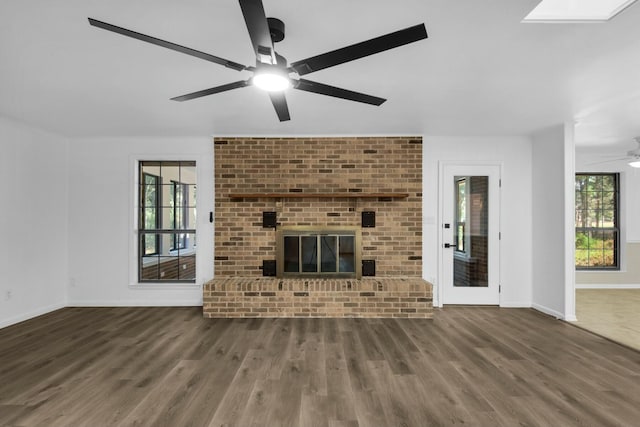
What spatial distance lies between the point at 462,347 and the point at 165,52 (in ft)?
11.7

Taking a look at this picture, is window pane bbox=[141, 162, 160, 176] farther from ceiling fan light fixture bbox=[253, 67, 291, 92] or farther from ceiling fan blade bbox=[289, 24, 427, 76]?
ceiling fan blade bbox=[289, 24, 427, 76]

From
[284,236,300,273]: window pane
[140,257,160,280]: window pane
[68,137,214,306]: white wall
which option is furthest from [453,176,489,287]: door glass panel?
[140,257,160,280]: window pane

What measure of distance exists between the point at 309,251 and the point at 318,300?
2.22ft

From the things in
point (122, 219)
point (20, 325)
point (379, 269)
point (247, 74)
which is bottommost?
point (20, 325)

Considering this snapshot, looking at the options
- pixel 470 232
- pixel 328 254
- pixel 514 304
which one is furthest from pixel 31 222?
pixel 514 304

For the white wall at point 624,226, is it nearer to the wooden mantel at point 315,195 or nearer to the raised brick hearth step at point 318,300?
the raised brick hearth step at point 318,300

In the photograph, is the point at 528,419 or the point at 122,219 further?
the point at 122,219

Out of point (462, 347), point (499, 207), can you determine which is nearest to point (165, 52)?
point (462, 347)

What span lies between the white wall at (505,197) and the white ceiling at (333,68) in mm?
472

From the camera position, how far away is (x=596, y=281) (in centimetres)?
561

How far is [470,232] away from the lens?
14.6 feet

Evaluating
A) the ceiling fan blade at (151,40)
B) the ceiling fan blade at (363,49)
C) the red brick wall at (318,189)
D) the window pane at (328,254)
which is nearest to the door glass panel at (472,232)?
the red brick wall at (318,189)

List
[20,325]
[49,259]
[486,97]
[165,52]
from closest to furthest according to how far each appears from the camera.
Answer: [165,52]
[486,97]
[20,325]
[49,259]

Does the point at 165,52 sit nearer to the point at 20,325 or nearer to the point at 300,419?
the point at 300,419
